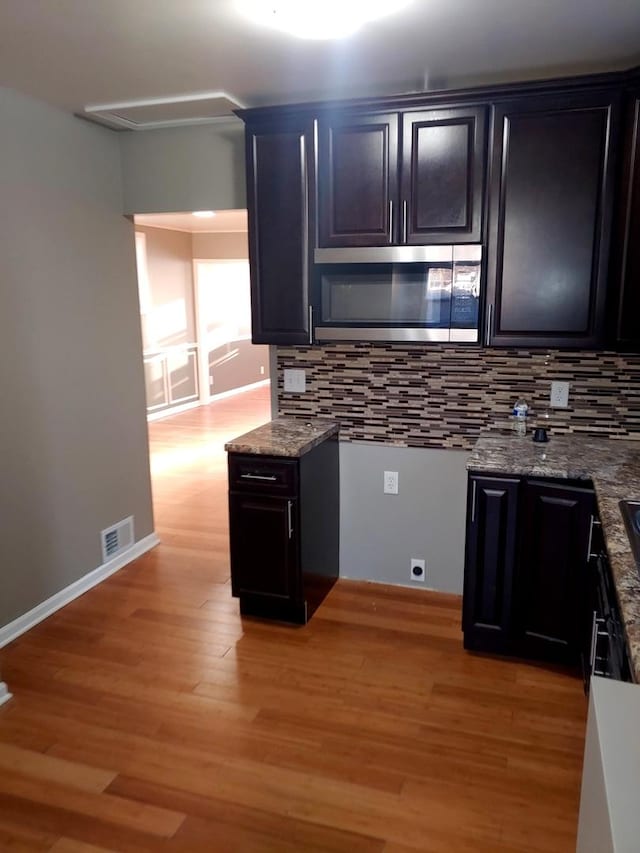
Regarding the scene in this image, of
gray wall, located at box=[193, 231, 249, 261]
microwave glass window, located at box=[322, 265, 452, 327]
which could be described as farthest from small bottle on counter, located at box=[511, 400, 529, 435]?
gray wall, located at box=[193, 231, 249, 261]

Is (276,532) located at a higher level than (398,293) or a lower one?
lower

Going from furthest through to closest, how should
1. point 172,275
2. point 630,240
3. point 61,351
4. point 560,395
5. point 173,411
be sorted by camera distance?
point 173,411 → point 172,275 → point 61,351 → point 560,395 → point 630,240

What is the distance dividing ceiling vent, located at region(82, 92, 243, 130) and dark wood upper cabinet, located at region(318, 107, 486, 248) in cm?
56

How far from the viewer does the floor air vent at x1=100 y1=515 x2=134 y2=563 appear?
363 cm

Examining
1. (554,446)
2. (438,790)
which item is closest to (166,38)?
(554,446)

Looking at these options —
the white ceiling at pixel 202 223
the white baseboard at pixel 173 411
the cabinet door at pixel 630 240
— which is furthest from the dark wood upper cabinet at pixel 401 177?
the white baseboard at pixel 173 411

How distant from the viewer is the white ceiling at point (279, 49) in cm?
206

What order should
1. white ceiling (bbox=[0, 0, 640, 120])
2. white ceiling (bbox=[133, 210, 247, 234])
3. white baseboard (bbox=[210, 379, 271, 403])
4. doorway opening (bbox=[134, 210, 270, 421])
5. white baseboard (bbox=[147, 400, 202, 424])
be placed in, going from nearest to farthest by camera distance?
white ceiling (bbox=[0, 0, 640, 120])
white ceiling (bbox=[133, 210, 247, 234])
doorway opening (bbox=[134, 210, 270, 421])
white baseboard (bbox=[147, 400, 202, 424])
white baseboard (bbox=[210, 379, 271, 403])

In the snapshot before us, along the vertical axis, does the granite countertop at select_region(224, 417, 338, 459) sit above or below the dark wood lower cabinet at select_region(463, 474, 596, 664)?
above

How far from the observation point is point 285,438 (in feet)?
10.0

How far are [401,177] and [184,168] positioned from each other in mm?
1311

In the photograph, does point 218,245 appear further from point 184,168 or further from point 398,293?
point 398,293

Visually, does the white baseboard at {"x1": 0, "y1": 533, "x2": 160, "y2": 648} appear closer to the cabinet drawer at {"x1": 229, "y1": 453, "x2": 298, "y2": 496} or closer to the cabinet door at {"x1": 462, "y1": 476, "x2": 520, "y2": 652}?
the cabinet drawer at {"x1": 229, "y1": 453, "x2": 298, "y2": 496}

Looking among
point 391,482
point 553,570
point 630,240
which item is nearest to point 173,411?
point 391,482
